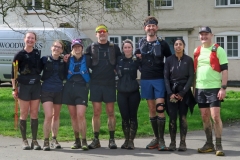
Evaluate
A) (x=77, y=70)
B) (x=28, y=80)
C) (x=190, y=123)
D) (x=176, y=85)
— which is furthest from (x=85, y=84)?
(x=190, y=123)

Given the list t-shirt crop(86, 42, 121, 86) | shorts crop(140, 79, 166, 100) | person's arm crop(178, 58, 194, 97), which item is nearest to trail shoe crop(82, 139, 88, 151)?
t-shirt crop(86, 42, 121, 86)

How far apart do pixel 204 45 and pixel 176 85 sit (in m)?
0.81

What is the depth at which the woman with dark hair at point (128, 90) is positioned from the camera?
966 cm

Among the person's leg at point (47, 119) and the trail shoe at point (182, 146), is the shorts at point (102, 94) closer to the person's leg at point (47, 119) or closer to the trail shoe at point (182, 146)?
the person's leg at point (47, 119)

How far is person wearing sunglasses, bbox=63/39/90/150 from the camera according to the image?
964cm

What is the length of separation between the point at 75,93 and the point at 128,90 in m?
0.92

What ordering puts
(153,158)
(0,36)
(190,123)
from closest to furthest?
(153,158), (190,123), (0,36)

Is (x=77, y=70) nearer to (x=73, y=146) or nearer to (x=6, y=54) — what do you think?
(x=73, y=146)

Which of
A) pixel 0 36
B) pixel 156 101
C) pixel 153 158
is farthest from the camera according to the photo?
pixel 0 36

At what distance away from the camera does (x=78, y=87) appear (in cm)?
967

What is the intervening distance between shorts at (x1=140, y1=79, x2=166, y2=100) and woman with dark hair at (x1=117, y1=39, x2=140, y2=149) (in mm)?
155

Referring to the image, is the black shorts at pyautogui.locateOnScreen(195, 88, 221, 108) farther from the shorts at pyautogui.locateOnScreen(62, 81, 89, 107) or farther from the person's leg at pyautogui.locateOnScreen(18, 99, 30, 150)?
the person's leg at pyautogui.locateOnScreen(18, 99, 30, 150)

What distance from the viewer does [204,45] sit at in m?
9.22

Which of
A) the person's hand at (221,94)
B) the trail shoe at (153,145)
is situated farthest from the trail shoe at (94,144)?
the person's hand at (221,94)
